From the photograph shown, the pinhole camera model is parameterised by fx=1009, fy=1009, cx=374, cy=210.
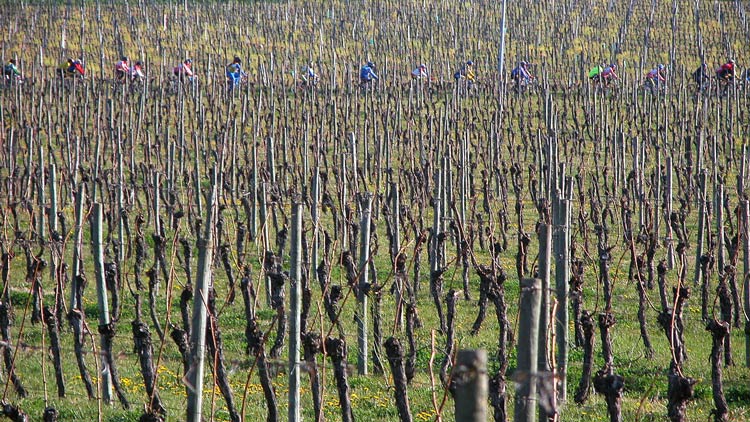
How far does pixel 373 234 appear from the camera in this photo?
13.5 metres

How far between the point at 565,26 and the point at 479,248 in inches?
1144

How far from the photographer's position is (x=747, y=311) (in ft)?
32.7

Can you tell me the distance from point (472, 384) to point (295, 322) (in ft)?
10.6

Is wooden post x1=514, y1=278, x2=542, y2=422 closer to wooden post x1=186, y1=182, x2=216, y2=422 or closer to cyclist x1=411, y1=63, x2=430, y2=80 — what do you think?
wooden post x1=186, y1=182, x2=216, y2=422

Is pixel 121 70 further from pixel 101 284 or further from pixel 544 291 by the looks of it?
pixel 544 291

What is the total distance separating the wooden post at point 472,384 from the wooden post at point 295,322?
2757mm

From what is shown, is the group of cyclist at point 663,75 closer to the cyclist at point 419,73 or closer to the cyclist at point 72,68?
the cyclist at point 419,73

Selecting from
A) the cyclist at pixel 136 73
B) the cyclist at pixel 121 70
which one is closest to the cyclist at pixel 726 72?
the cyclist at pixel 136 73

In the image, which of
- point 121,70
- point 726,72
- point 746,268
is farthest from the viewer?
point 121,70

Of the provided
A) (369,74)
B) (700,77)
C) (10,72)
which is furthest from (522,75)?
(10,72)

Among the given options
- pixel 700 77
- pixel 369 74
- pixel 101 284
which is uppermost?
pixel 369 74

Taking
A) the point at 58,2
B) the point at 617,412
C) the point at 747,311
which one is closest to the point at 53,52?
the point at 58,2

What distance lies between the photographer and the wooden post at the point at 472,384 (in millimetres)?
3518

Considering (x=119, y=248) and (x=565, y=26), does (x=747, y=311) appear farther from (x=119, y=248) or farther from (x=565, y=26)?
(x=565, y=26)
